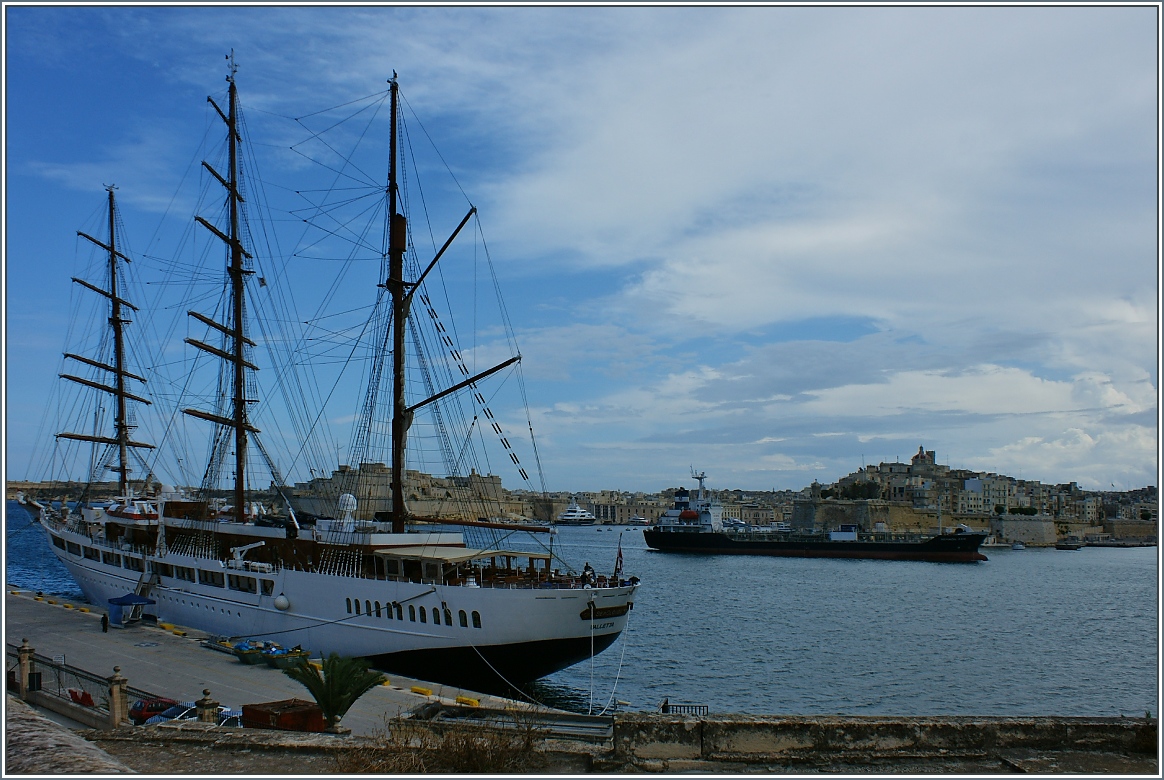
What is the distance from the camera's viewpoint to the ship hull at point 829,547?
288 ft

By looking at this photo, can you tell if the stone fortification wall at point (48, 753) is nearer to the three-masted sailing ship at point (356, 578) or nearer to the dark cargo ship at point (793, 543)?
the three-masted sailing ship at point (356, 578)

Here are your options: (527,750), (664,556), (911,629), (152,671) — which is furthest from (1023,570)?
(527,750)

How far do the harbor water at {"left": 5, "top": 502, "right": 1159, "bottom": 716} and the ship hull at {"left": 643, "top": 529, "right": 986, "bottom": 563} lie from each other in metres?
20.6

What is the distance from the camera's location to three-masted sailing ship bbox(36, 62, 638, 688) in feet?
75.0

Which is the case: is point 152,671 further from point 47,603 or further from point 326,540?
point 47,603

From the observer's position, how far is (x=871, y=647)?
33750mm

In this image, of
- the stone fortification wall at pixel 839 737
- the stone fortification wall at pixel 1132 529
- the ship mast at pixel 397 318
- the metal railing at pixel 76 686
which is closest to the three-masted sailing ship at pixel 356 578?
the ship mast at pixel 397 318

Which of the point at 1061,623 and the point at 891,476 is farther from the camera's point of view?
the point at 891,476

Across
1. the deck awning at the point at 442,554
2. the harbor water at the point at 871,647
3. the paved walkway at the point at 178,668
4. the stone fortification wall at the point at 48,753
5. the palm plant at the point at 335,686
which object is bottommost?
the harbor water at the point at 871,647

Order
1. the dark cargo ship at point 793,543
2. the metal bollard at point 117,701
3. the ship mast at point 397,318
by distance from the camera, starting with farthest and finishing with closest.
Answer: the dark cargo ship at point 793,543 → the ship mast at point 397,318 → the metal bollard at point 117,701

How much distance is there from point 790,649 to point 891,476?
6215 inches

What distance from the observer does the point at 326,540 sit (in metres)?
27.1

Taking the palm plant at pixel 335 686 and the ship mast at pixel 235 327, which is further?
the ship mast at pixel 235 327

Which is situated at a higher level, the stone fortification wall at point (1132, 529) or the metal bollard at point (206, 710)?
the metal bollard at point (206, 710)
